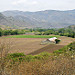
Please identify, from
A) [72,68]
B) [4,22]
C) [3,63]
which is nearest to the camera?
[72,68]

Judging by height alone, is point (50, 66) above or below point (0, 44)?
below

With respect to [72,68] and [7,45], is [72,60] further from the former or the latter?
[7,45]

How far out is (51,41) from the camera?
37.7m

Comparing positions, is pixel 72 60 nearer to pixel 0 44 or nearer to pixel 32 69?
pixel 32 69

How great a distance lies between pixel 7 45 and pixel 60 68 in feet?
8.78

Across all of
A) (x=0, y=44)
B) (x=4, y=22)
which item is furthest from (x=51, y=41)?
(x=4, y=22)

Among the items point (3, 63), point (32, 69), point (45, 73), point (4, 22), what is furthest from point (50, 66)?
point (4, 22)

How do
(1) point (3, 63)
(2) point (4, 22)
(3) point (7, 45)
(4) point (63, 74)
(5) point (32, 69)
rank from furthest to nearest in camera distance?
(2) point (4, 22) → (3) point (7, 45) → (1) point (3, 63) → (5) point (32, 69) → (4) point (63, 74)

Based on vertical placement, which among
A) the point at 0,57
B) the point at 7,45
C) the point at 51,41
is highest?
the point at 7,45

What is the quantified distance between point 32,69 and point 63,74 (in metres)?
1.30

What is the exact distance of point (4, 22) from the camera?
596 ft

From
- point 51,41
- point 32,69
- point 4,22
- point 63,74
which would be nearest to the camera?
point 63,74

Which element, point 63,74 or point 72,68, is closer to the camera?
point 63,74

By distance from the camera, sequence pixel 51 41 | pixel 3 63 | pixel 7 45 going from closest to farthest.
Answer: pixel 3 63, pixel 7 45, pixel 51 41
